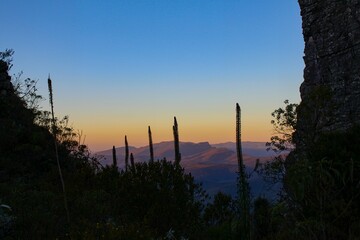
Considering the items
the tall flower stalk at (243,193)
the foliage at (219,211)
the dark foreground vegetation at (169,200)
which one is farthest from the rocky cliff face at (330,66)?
the tall flower stalk at (243,193)

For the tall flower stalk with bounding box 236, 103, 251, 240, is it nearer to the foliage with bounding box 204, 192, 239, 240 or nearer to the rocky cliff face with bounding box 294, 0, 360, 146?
the foliage with bounding box 204, 192, 239, 240

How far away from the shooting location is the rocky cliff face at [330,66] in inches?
911

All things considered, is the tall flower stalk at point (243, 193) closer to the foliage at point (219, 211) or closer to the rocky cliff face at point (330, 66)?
the foliage at point (219, 211)

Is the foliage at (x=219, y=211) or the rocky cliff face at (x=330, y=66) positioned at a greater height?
the rocky cliff face at (x=330, y=66)

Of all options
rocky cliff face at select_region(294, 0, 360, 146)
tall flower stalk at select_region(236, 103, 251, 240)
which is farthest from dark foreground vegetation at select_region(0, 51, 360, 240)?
rocky cliff face at select_region(294, 0, 360, 146)

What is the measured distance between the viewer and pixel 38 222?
1127 cm

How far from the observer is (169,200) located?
12820 mm

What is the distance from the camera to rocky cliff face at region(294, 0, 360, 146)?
2314cm

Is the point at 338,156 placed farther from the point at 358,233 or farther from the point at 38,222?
the point at 38,222

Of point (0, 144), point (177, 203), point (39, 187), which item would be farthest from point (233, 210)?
point (0, 144)

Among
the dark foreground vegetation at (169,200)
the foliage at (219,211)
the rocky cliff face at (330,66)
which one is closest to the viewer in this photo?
the dark foreground vegetation at (169,200)

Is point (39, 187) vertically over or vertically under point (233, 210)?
over

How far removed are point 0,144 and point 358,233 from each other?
20.9 metres

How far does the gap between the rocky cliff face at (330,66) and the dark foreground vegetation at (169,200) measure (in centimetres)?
171
